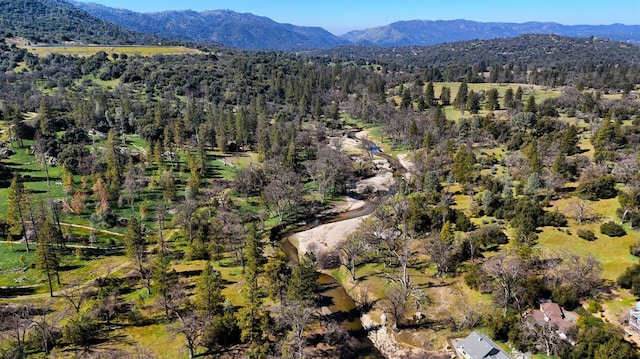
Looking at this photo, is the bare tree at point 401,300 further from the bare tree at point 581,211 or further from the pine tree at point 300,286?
the bare tree at point 581,211

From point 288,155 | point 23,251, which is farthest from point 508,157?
point 23,251

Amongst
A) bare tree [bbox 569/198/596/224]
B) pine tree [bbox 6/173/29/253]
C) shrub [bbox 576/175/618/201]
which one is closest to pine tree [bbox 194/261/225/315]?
pine tree [bbox 6/173/29/253]

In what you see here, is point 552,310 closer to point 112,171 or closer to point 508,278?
point 508,278

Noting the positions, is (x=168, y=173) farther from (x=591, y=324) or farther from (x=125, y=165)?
(x=591, y=324)

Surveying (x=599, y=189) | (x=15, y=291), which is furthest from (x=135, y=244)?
(x=599, y=189)

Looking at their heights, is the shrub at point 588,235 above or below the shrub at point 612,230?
Answer: below

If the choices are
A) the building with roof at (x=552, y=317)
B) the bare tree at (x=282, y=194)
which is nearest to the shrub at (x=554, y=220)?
the building with roof at (x=552, y=317)
